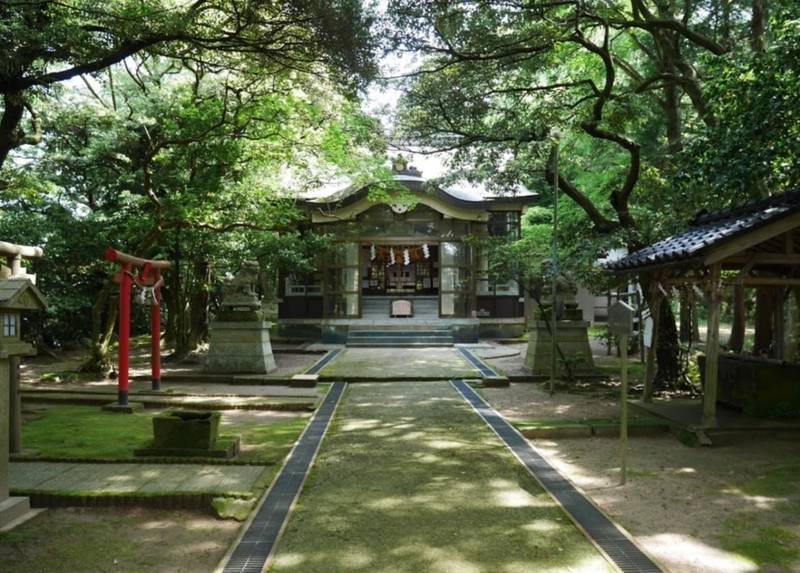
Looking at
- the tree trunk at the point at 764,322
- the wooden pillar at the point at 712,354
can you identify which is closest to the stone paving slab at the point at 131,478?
the wooden pillar at the point at 712,354

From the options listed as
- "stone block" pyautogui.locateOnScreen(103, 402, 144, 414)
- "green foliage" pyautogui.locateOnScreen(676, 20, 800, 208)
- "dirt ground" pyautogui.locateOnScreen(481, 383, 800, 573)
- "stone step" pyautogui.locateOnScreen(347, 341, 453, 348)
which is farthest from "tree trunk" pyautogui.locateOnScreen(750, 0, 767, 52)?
"stone block" pyautogui.locateOnScreen(103, 402, 144, 414)

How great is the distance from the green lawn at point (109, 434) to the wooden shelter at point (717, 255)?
5.54 metres

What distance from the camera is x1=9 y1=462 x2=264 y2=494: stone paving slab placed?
5.27m

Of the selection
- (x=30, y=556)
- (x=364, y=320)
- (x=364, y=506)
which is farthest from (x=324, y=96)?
(x=364, y=320)

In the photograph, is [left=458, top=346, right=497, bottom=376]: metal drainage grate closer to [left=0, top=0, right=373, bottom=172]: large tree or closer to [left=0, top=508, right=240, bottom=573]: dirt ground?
[left=0, top=0, right=373, bottom=172]: large tree

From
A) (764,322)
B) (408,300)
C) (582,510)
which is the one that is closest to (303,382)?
(582,510)

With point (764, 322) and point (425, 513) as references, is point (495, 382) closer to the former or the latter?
point (764, 322)

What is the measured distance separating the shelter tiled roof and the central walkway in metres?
3.38

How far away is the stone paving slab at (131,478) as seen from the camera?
5.27 meters

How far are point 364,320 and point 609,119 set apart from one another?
39.5 ft

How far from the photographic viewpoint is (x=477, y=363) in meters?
15.1

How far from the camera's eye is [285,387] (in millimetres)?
12258

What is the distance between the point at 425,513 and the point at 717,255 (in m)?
4.99

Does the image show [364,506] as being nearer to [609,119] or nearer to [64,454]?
[64,454]
